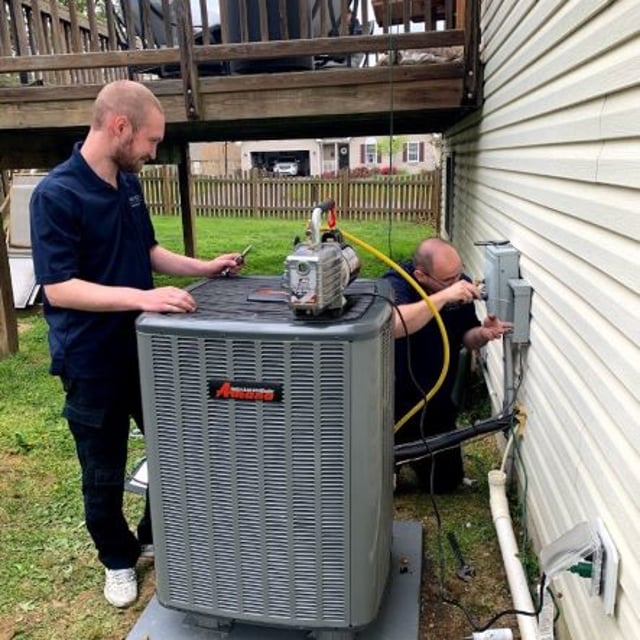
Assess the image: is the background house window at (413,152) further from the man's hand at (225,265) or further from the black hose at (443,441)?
the man's hand at (225,265)

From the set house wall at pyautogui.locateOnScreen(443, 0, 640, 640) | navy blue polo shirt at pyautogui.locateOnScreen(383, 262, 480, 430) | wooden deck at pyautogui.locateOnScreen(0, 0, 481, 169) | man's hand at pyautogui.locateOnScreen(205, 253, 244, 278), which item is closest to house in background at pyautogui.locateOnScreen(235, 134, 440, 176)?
wooden deck at pyautogui.locateOnScreen(0, 0, 481, 169)

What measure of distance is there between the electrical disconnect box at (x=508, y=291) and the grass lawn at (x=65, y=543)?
92cm

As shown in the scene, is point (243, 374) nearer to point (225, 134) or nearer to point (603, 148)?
point (603, 148)

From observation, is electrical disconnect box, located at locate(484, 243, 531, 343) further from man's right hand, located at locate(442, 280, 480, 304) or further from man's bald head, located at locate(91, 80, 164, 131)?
man's bald head, located at locate(91, 80, 164, 131)

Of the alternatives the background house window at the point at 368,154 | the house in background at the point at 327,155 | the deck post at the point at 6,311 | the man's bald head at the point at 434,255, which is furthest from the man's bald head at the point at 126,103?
the background house window at the point at 368,154

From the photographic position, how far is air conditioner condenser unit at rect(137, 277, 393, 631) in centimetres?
184

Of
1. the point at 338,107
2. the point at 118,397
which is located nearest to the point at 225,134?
the point at 338,107

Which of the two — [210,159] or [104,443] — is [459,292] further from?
[210,159]

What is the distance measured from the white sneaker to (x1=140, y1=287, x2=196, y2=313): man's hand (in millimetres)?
1180

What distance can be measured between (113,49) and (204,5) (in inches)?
32.0

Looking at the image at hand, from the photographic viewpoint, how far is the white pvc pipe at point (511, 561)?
219cm

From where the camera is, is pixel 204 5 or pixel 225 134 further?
pixel 225 134

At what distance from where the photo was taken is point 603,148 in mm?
1823

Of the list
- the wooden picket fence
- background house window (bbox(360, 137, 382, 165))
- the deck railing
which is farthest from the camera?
background house window (bbox(360, 137, 382, 165))
